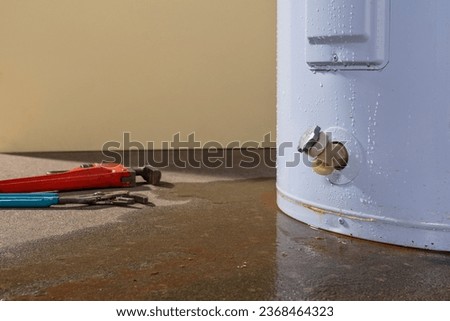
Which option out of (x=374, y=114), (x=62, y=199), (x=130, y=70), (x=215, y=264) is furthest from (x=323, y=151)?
(x=130, y=70)

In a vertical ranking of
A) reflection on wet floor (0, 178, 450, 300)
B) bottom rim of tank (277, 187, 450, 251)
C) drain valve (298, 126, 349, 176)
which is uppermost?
drain valve (298, 126, 349, 176)

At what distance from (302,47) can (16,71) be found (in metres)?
1.99

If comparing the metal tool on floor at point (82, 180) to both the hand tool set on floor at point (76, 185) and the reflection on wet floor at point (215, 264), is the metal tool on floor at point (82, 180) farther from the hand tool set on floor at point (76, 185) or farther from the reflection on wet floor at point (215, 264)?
the reflection on wet floor at point (215, 264)

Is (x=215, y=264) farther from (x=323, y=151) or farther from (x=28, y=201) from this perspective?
(x=28, y=201)

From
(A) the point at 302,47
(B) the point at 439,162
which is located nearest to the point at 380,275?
(B) the point at 439,162

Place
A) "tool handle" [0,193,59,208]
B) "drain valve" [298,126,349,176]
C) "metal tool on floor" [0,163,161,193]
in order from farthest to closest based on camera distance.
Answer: "metal tool on floor" [0,163,161,193] < "tool handle" [0,193,59,208] < "drain valve" [298,126,349,176]

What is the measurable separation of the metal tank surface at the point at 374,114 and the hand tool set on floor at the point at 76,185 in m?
0.73

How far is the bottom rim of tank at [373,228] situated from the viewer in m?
1.82

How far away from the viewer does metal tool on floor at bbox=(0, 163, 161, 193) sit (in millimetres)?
2516

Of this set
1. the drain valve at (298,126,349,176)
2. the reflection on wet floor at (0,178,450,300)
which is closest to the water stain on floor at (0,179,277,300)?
the reflection on wet floor at (0,178,450,300)

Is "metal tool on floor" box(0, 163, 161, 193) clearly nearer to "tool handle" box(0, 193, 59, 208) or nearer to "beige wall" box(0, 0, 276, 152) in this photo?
"tool handle" box(0, 193, 59, 208)

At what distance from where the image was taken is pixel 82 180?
8.54 feet

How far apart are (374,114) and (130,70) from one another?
1.94m

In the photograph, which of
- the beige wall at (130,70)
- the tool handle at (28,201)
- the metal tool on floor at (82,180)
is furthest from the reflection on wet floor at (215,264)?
the beige wall at (130,70)
